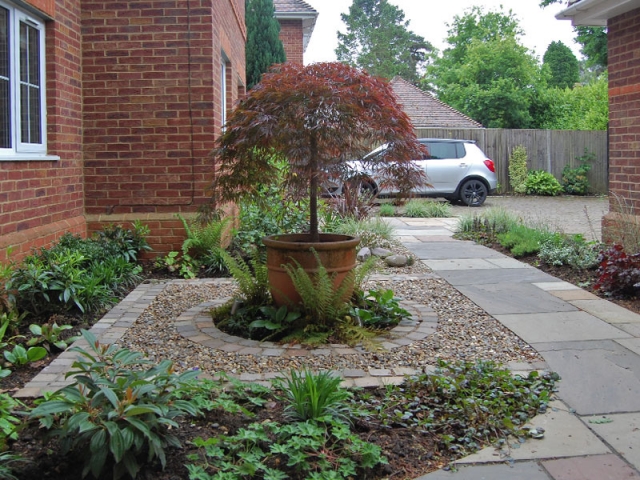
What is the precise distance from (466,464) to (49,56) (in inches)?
234

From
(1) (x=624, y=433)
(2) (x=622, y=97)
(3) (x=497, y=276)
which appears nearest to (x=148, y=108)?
(3) (x=497, y=276)

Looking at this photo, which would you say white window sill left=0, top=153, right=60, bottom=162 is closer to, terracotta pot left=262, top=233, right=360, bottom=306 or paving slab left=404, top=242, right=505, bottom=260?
terracotta pot left=262, top=233, right=360, bottom=306

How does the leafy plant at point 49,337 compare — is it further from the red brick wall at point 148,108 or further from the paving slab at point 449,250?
the paving slab at point 449,250

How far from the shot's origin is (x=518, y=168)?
21.7 metres

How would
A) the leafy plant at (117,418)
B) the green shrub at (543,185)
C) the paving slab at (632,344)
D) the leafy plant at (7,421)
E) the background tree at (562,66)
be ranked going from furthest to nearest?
1. the background tree at (562,66)
2. the green shrub at (543,185)
3. the paving slab at (632,344)
4. the leafy plant at (7,421)
5. the leafy plant at (117,418)

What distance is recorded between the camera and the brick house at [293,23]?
21188 mm

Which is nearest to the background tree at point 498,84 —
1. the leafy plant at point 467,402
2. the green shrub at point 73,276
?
the green shrub at point 73,276

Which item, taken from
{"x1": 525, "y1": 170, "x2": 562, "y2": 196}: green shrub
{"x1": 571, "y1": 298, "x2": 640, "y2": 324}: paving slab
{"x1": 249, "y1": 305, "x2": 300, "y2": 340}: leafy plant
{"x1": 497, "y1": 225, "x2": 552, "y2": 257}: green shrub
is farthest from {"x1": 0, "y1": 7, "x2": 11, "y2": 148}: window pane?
{"x1": 525, "y1": 170, "x2": 562, "y2": 196}: green shrub

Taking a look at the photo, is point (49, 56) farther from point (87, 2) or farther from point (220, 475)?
point (220, 475)

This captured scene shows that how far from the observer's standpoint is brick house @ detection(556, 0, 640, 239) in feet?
26.0

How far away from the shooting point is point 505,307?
6043 mm

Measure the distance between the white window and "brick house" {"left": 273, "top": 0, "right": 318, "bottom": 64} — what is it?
15145 millimetres

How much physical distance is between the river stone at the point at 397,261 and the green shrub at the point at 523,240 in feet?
5.35

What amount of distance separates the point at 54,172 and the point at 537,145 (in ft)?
59.2
